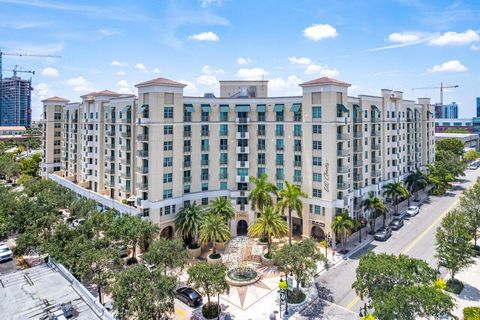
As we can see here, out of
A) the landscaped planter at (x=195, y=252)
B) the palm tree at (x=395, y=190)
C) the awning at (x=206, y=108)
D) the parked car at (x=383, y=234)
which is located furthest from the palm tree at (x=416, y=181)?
the landscaped planter at (x=195, y=252)

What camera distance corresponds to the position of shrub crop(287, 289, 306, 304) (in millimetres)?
33600

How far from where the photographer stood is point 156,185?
46875mm

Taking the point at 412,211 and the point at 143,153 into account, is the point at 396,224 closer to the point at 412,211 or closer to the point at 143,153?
the point at 412,211

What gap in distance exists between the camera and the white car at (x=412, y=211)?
62338mm

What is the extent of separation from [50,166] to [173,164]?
2010 inches

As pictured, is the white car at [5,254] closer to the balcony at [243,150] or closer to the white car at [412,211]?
Answer: the balcony at [243,150]

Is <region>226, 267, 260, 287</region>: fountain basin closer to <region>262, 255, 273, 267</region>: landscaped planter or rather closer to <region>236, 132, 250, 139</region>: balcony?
<region>262, 255, 273, 267</region>: landscaped planter

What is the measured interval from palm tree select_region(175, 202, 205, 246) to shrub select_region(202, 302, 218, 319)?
14.0 meters

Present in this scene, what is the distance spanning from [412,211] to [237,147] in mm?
36639

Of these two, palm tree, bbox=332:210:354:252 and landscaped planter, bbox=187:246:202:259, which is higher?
palm tree, bbox=332:210:354:252

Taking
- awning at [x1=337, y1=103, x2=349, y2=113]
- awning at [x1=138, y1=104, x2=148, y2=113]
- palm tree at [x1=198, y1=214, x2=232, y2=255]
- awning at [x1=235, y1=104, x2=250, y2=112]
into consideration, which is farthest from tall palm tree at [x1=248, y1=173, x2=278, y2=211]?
awning at [x1=138, y1=104, x2=148, y2=113]

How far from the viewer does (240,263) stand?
4309 cm

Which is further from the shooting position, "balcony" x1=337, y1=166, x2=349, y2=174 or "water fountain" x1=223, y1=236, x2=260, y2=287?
"balcony" x1=337, y1=166, x2=349, y2=174

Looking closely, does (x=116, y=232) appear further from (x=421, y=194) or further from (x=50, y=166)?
(x=421, y=194)
